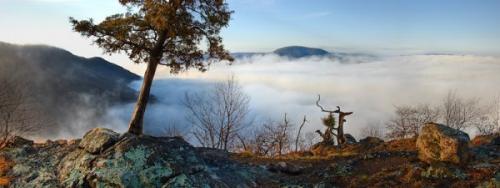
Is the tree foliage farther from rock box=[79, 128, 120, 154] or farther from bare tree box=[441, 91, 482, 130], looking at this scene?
bare tree box=[441, 91, 482, 130]

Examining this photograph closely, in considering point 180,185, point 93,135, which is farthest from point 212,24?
point 180,185

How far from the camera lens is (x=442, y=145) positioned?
58.3 feet

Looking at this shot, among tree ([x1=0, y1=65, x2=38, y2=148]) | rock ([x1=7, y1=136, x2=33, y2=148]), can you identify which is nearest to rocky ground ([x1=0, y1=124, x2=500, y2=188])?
rock ([x1=7, y1=136, x2=33, y2=148])

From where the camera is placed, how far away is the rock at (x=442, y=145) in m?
17.4

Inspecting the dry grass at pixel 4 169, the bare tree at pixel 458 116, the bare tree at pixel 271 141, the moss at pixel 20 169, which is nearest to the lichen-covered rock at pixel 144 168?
the moss at pixel 20 169

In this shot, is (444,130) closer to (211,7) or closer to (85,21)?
(211,7)

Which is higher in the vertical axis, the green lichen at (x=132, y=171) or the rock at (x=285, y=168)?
the green lichen at (x=132, y=171)

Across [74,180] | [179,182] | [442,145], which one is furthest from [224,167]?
[442,145]

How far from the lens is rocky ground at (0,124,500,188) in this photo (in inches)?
637

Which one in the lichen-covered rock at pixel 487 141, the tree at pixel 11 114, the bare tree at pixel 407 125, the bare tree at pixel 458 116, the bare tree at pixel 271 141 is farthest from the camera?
the bare tree at pixel 458 116

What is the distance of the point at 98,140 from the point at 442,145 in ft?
45.1

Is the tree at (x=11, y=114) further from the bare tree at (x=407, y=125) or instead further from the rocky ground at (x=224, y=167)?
the bare tree at (x=407, y=125)

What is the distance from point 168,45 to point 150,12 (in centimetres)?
227

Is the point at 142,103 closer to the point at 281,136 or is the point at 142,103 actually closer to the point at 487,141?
the point at 487,141
